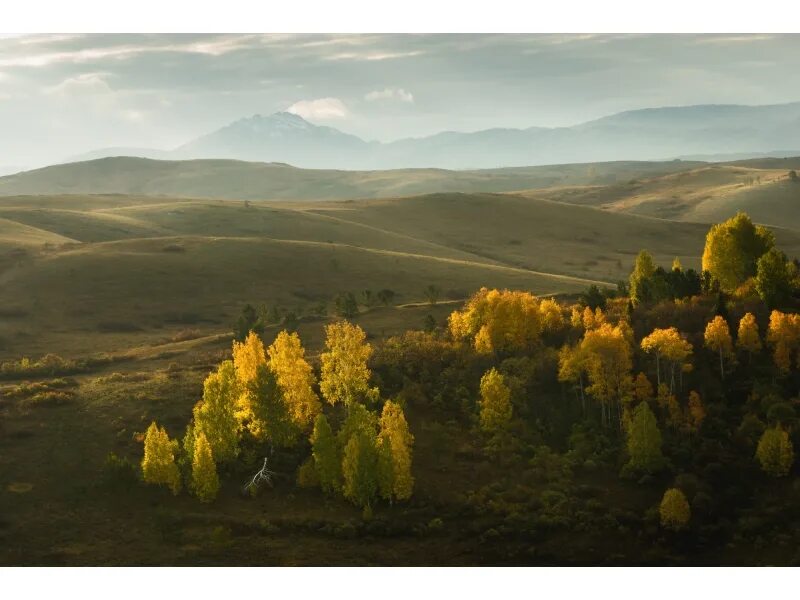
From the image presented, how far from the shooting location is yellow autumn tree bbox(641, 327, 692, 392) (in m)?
79.7

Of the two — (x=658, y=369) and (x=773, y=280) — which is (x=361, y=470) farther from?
(x=773, y=280)

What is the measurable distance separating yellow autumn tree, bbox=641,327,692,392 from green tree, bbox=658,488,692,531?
1702cm

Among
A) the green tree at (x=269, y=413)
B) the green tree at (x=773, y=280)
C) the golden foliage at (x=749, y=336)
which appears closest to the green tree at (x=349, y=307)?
the green tree at (x=269, y=413)

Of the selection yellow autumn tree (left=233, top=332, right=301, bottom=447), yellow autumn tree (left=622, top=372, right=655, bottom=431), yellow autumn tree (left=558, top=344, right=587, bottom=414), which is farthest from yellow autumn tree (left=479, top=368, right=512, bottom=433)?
yellow autumn tree (left=233, top=332, right=301, bottom=447)

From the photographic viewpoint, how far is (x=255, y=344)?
281 feet

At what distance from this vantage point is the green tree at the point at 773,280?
9012 centimetres

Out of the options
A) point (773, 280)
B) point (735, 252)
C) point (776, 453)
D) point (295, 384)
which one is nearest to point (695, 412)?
point (776, 453)

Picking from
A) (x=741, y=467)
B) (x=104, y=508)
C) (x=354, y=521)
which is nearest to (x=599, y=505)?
(x=741, y=467)

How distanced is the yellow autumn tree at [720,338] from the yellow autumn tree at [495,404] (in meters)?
20.7

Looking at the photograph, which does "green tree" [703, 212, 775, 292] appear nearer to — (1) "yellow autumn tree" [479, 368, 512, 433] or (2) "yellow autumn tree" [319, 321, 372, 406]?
(1) "yellow autumn tree" [479, 368, 512, 433]

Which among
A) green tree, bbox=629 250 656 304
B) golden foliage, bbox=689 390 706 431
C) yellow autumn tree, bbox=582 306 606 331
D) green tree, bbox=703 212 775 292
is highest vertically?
green tree, bbox=703 212 775 292

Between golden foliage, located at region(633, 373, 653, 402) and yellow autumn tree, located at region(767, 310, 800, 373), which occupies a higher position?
yellow autumn tree, located at region(767, 310, 800, 373)

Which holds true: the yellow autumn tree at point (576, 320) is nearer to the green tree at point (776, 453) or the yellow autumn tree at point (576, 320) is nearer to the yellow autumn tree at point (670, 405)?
the yellow autumn tree at point (670, 405)

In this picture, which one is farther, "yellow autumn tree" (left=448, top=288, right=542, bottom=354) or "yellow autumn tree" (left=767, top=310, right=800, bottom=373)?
"yellow autumn tree" (left=448, top=288, right=542, bottom=354)
